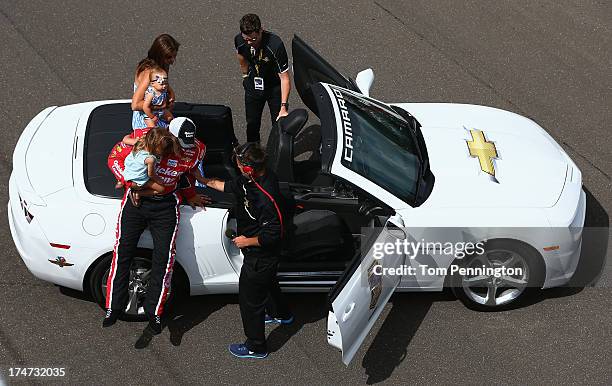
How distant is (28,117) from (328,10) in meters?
3.81

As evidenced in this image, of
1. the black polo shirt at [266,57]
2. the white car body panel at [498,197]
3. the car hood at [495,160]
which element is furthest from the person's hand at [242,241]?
the black polo shirt at [266,57]

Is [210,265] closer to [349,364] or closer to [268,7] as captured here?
[349,364]

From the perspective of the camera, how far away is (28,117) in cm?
865

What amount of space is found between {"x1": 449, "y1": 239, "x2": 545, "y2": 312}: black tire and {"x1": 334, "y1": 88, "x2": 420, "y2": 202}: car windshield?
30.0 inches

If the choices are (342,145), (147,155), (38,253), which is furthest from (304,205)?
(38,253)

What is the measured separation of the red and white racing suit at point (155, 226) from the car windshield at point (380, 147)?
121 cm

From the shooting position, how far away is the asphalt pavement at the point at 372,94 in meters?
6.49

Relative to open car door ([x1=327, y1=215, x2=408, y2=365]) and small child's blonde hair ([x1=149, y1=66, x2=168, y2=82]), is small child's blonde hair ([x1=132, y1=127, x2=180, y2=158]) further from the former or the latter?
open car door ([x1=327, y1=215, x2=408, y2=365])

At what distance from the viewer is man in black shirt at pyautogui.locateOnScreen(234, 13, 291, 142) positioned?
731 cm

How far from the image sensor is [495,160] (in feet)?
A: 22.8

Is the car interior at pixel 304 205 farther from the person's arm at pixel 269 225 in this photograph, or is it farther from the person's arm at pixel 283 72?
the person's arm at pixel 283 72

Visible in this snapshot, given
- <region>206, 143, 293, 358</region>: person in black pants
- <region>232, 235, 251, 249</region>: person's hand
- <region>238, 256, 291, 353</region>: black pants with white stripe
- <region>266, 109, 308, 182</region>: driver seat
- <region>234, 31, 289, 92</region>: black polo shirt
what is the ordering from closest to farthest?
<region>206, 143, 293, 358</region>: person in black pants → <region>232, 235, 251, 249</region>: person's hand → <region>238, 256, 291, 353</region>: black pants with white stripe → <region>266, 109, 308, 182</region>: driver seat → <region>234, 31, 289, 92</region>: black polo shirt

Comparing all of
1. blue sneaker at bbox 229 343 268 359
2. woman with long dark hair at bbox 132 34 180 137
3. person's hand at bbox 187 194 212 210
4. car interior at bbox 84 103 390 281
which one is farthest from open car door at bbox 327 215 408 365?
woman with long dark hair at bbox 132 34 180 137

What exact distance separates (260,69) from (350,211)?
1.78 m
